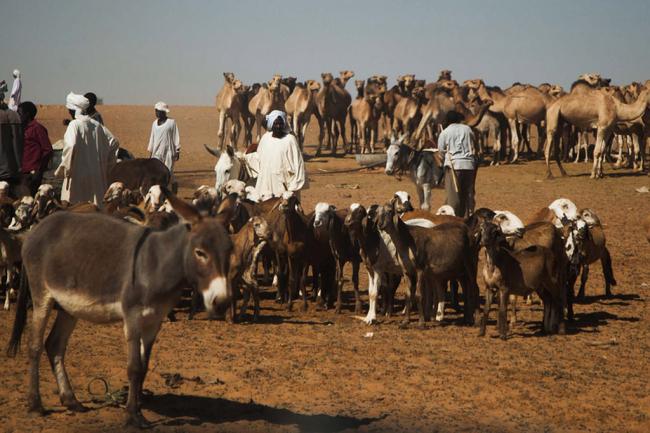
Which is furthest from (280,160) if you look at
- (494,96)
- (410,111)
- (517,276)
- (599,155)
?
(494,96)

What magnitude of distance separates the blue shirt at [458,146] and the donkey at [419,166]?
2.79ft

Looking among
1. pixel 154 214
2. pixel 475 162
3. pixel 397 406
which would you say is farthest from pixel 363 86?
pixel 397 406

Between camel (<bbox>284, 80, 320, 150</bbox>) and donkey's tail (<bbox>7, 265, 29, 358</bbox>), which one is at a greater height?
camel (<bbox>284, 80, 320, 150</bbox>)

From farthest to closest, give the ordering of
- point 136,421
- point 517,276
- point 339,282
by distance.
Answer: point 339,282, point 517,276, point 136,421

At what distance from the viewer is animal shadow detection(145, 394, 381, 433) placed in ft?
23.7

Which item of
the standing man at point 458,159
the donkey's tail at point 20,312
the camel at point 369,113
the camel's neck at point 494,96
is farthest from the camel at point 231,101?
the donkey's tail at point 20,312

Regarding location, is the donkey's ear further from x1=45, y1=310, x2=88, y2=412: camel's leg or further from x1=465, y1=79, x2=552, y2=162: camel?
x1=465, y1=79, x2=552, y2=162: camel

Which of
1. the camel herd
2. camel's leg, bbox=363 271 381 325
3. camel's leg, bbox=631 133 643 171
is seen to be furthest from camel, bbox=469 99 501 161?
camel's leg, bbox=363 271 381 325

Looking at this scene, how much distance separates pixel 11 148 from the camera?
43.4 ft

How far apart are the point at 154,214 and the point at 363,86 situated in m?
27.7

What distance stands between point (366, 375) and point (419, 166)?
850 cm

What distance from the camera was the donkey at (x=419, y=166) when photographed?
16719 mm

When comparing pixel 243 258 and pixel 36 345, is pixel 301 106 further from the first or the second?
pixel 36 345

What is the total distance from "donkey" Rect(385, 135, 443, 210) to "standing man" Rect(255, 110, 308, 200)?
3.75 m
